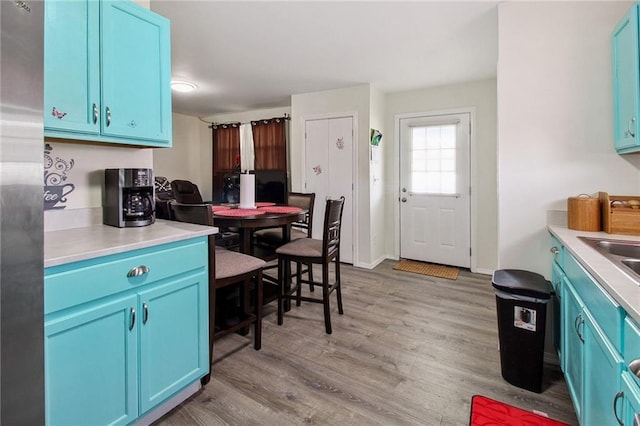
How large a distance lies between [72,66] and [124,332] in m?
1.23

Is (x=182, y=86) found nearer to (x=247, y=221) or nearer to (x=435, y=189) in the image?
(x=247, y=221)

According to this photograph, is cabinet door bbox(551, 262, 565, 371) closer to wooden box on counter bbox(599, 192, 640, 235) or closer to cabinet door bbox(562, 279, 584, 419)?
cabinet door bbox(562, 279, 584, 419)

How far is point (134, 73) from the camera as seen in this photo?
5.51 ft

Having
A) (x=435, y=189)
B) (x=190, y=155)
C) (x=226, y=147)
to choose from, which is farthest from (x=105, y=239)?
(x=190, y=155)

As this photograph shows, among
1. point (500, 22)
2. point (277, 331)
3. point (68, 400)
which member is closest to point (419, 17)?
point (500, 22)

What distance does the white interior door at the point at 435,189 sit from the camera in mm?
4129

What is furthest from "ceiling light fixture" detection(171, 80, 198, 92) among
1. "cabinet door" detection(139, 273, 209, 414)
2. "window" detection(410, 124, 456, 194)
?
"cabinet door" detection(139, 273, 209, 414)

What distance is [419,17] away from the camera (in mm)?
2453

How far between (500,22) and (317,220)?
3.13m

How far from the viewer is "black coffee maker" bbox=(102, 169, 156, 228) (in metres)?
1.71

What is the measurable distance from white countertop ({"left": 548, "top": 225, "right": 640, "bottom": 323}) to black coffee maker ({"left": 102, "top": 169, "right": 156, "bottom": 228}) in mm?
2069

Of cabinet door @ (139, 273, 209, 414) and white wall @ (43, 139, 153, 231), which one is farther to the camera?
white wall @ (43, 139, 153, 231)

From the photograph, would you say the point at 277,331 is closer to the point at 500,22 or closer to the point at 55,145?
the point at 55,145

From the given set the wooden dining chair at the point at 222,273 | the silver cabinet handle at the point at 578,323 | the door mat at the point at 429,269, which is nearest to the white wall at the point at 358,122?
the door mat at the point at 429,269
